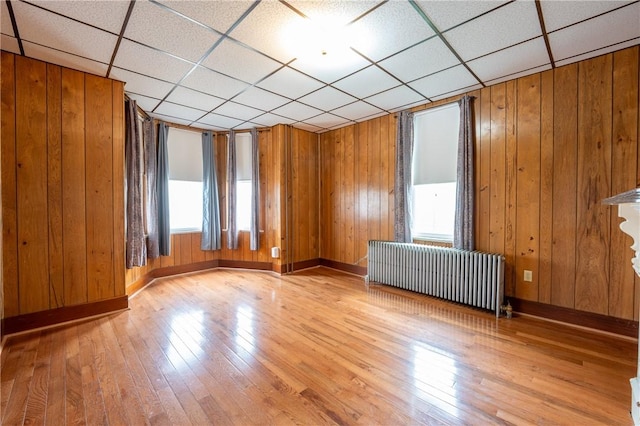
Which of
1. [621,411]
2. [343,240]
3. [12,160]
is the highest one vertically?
[12,160]

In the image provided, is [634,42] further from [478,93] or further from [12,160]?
[12,160]

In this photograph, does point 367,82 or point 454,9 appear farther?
point 367,82

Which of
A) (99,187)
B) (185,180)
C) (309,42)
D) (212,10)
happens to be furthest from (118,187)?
(309,42)

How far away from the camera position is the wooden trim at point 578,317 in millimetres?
2451

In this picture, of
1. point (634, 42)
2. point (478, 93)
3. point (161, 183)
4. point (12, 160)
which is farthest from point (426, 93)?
point (12, 160)

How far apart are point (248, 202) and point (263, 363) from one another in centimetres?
337

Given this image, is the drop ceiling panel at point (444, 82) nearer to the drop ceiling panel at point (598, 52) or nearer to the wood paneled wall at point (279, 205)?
the drop ceiling panel at point (598, 52)

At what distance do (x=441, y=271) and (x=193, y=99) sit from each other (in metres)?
3.81

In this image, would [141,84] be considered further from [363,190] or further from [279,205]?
[363,190]

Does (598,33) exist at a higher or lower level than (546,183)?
higher

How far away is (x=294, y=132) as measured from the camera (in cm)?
494

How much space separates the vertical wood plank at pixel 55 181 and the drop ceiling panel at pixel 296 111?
235cm

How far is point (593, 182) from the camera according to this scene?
259 cm

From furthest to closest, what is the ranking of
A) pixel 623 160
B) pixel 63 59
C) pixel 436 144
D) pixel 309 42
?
pixel 436 144 → pixel 63 59 → pixel 623 160 → pixel 309 42
